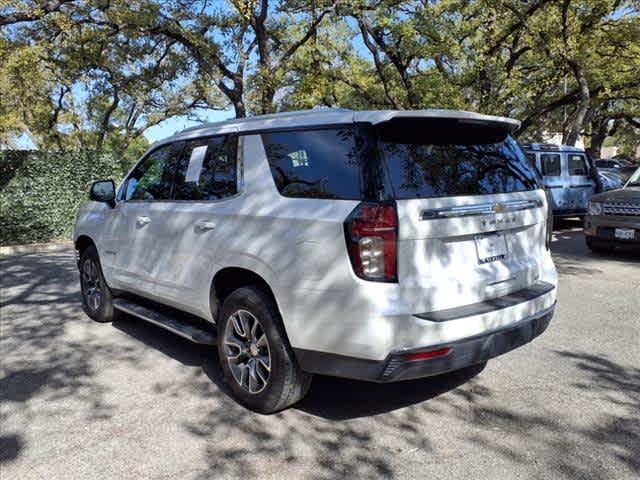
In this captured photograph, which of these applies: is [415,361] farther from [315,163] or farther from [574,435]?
[315,163]

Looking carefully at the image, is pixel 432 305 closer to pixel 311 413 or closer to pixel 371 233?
pixel 371 233

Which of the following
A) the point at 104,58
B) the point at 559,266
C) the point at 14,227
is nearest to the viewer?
the point at 559,266

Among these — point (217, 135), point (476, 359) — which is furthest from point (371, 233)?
point (217, 135)

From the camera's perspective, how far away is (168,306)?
451cm

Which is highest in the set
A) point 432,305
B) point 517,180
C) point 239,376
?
point 517,180

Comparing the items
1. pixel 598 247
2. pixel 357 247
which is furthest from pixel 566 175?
pixel 357 247

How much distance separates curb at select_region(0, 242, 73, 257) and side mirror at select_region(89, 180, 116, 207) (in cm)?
758

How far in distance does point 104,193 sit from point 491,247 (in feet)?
12.4

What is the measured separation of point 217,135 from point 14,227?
10233 mm

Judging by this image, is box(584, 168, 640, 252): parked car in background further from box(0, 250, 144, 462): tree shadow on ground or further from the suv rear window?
box(0, 250, 144, 462): tree shadow on ground

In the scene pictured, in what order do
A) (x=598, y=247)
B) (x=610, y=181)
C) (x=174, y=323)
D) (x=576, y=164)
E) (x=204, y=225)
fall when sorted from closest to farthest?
(x=204, y=225), (x=174, y=323), (x=598, y=247), (x=576, y=164), (x=610, y=181)

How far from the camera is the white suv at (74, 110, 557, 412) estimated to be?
2.88 m

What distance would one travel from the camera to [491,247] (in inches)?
129

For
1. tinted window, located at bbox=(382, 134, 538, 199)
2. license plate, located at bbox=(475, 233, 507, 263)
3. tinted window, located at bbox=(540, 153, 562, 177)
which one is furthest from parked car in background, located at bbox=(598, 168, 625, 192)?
license plate, located at bbox=(475, 233, 507, 263)
